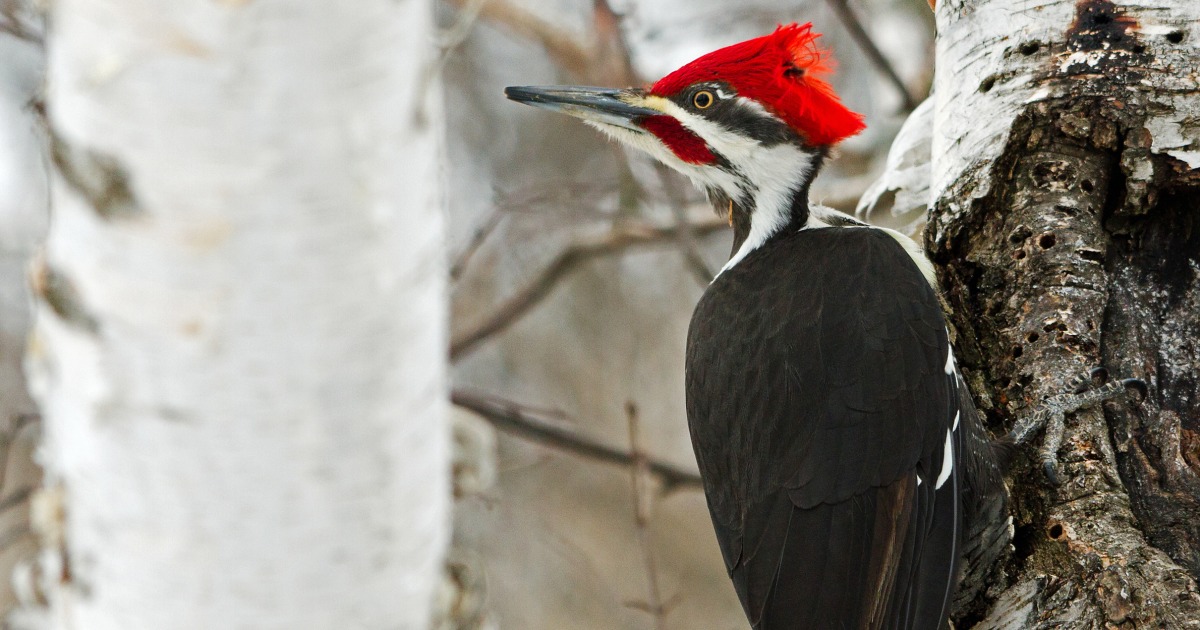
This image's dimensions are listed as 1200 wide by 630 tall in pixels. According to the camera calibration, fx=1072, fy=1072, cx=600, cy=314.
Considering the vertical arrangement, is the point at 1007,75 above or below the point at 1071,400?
above

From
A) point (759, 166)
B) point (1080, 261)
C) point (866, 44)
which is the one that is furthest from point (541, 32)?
point (1080, 261)

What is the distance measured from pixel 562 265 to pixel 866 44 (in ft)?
4.50

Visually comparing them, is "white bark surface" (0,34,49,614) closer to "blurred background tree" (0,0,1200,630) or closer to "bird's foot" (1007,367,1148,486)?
"blurred background tree" (0,0,1200,630)

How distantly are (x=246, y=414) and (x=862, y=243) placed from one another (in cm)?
191

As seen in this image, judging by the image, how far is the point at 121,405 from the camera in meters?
1.11

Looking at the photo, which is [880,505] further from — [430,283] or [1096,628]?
[430,283]

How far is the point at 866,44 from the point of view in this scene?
3910 millimetres

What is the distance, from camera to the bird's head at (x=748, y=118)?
9.25 ft

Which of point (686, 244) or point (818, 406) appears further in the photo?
point (686, 244)

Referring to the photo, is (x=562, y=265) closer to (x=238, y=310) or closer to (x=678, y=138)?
(x=678, y=138)

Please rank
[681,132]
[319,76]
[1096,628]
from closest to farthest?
[319,76], [1096,628], [681,132]

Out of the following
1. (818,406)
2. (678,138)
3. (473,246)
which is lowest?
(818,406)

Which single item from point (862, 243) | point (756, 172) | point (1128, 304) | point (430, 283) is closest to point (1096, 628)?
point (1128, 304)

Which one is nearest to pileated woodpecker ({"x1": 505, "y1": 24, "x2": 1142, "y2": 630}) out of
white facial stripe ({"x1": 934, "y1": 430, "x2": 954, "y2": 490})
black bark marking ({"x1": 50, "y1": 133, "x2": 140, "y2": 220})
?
white facial stripe ({"x1": 934, "y1": 430, "x2": 954, "y2": 490})
